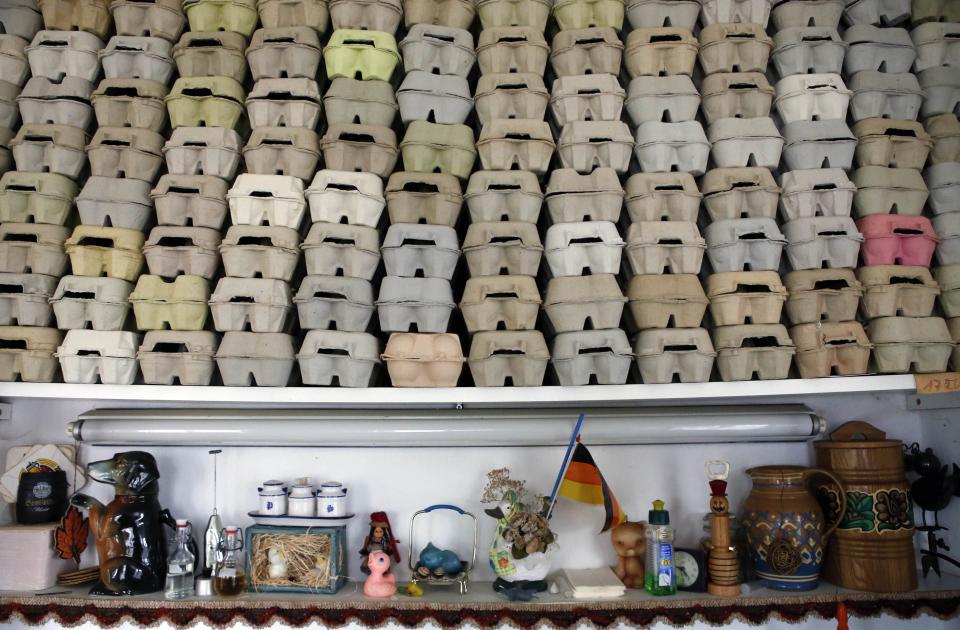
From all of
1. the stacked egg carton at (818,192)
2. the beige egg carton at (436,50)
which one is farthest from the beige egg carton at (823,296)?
the beige egg carton at (436,50)

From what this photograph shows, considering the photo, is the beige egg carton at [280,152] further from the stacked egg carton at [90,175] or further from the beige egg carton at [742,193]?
the beige egg carton at [742,193]

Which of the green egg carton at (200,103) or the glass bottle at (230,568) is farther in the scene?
the green egg carton at (200,103)

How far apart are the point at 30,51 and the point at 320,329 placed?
1276 mm

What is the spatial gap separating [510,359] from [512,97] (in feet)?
2.62

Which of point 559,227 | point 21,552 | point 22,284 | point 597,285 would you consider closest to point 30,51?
point 22,284

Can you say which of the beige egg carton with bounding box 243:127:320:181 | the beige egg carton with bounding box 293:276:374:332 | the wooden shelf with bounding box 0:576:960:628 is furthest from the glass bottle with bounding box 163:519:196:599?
the beige egg carton with bounding box 243:127:320:181

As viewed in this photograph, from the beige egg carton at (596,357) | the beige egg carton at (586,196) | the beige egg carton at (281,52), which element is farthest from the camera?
the beige egg carton at (281,52)

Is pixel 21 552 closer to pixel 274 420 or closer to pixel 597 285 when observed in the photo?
pixel 274 420

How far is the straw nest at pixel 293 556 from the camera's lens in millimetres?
2053

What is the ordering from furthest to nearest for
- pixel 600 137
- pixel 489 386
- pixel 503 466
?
pixel 503 466 → pixel 600 137 → pixel 489 386

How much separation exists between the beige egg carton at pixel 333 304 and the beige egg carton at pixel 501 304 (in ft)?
0.97

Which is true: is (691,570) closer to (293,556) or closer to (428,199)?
(293,556)

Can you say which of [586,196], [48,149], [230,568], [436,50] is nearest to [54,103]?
[48,149]

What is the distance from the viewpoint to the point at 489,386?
198 cm
